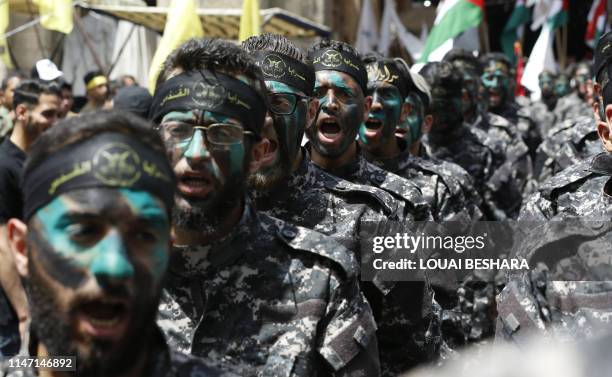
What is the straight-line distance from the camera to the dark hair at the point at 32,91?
763cm

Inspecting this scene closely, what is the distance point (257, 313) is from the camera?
11.7 ft

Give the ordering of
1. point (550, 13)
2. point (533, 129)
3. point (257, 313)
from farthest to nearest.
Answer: point (550, 13) → point (533, 129) → point (257, 313)

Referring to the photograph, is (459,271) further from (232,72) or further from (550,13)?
(550,13)

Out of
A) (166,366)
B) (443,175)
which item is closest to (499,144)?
(443,175)

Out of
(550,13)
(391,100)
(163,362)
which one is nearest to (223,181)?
(163,362)

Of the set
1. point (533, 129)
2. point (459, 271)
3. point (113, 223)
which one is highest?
point (113, 223)

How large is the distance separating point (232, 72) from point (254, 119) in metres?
0.18

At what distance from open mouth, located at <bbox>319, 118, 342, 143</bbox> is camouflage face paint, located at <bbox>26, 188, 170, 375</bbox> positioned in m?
3.33

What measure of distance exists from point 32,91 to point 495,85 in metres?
8.40

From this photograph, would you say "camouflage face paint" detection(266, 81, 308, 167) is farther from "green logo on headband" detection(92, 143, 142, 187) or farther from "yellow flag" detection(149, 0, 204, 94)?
"yellow flag" detection(149, 0, 204, 94)

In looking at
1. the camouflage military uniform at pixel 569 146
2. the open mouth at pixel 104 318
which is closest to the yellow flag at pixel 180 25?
the camouflage military uniform at pixel 569 146

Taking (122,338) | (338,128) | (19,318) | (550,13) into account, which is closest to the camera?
(122,338)

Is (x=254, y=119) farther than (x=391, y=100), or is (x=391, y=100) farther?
(x=391, y=100)

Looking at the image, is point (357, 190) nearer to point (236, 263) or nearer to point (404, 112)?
point (236, 263)
